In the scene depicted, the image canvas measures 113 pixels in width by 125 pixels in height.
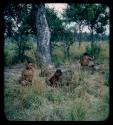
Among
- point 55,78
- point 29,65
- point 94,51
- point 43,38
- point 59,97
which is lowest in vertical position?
point 59,97

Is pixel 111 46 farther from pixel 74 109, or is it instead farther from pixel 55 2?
pixel 74 109

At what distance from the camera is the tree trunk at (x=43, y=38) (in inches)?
165

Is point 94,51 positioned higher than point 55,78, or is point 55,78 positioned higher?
point 94,51

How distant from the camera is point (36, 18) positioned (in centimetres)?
475

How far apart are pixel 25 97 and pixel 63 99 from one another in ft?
1.61

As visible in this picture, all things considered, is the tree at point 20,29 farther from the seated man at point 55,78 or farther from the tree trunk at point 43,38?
the seated man at point 55,78

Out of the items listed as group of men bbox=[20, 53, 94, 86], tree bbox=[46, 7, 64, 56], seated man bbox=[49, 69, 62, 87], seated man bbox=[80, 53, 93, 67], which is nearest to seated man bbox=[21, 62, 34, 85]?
group of men bbox=[20, 53, 94, 86]

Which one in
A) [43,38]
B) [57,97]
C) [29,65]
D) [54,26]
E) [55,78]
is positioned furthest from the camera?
[54,26]

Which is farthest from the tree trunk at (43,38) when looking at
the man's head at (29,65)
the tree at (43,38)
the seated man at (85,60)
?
the seated man at (85,60)

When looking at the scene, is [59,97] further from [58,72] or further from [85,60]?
[85,60]

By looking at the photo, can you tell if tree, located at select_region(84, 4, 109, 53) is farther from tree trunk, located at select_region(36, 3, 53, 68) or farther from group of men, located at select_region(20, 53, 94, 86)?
tree trunk, located at select_region(36, 3, 53, 68)

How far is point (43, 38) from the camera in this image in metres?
4.57

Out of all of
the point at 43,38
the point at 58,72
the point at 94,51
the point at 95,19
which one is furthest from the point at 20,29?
the point at 94,51

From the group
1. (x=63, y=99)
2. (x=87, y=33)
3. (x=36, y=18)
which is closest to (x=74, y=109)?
(x=63, y=99)
